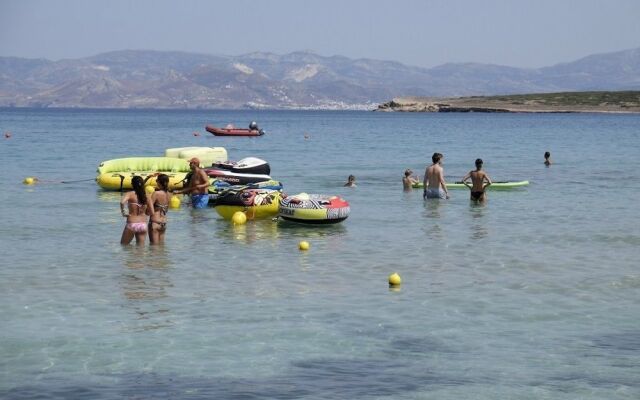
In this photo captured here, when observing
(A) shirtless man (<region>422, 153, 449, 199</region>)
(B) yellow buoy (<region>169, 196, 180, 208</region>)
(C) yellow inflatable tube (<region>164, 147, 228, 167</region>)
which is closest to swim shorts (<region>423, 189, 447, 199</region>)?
(A) shirtless man (<region>422, 153, 449, 199</region>)

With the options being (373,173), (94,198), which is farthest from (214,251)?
(373,173)

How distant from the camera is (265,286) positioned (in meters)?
16.9

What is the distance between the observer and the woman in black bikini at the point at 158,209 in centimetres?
1989

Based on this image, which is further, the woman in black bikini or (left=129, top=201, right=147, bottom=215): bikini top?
the woman in black bikini

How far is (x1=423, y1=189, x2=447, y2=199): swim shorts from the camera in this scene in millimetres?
29438

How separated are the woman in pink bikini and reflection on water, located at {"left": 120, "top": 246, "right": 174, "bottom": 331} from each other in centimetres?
26

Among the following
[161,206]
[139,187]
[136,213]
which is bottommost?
[136,213]

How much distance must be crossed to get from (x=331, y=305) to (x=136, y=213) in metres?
6.35

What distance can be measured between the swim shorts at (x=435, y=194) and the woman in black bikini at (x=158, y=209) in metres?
11.1

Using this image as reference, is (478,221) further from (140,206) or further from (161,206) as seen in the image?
(140,206)

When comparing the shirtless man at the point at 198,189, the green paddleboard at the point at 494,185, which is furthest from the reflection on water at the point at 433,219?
the shirtless man at the point at 198,189

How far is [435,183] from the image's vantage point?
29297mm

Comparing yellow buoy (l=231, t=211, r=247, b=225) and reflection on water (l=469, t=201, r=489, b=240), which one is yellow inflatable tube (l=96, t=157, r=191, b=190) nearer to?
yellow buoy (l=231, t=211, r=247, b=225)

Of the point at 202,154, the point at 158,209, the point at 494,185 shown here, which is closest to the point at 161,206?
the point at 158,209
